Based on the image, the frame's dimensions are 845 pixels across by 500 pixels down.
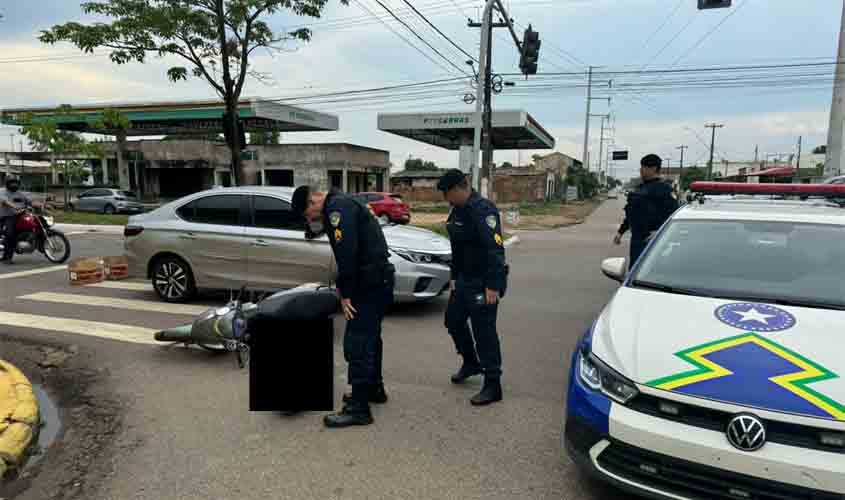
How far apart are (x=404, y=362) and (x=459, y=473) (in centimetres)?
188

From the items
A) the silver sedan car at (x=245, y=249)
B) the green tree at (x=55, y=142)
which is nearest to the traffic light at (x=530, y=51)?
the silver sedan car at (x=245, y=249)

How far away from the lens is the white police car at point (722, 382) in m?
2.07

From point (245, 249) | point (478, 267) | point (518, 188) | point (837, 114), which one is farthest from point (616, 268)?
point (518, 188)

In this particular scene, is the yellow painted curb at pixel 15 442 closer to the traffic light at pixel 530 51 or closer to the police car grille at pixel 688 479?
the police car grille at pixel 688 479

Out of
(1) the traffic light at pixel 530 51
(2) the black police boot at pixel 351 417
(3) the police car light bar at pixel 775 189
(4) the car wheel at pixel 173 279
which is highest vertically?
(1) the traffic light at pixel 530 51

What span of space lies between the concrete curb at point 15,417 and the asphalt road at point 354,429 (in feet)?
A: 1.91

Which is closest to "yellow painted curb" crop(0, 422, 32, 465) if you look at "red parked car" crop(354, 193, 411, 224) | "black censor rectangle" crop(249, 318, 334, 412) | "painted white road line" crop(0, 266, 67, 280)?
"black censor rectangle" crop(249, 318, 334, 412)

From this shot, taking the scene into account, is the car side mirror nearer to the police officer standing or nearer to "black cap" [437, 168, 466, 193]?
"black cap" [437, 168, 466, 193]

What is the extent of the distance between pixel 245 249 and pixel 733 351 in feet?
18.3

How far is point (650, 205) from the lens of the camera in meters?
5.99

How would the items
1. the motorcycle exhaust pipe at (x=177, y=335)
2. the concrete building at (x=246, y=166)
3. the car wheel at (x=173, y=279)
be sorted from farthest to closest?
the concrete building at (x=246, y=166) → the car wheel at (x=173, y=279) → the motorcycle exhaust pipe at (x=177, y=335)

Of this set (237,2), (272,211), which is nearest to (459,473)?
(272,211)

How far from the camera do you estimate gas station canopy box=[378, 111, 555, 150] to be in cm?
3170

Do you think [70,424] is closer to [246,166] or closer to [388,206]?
[388,206]
